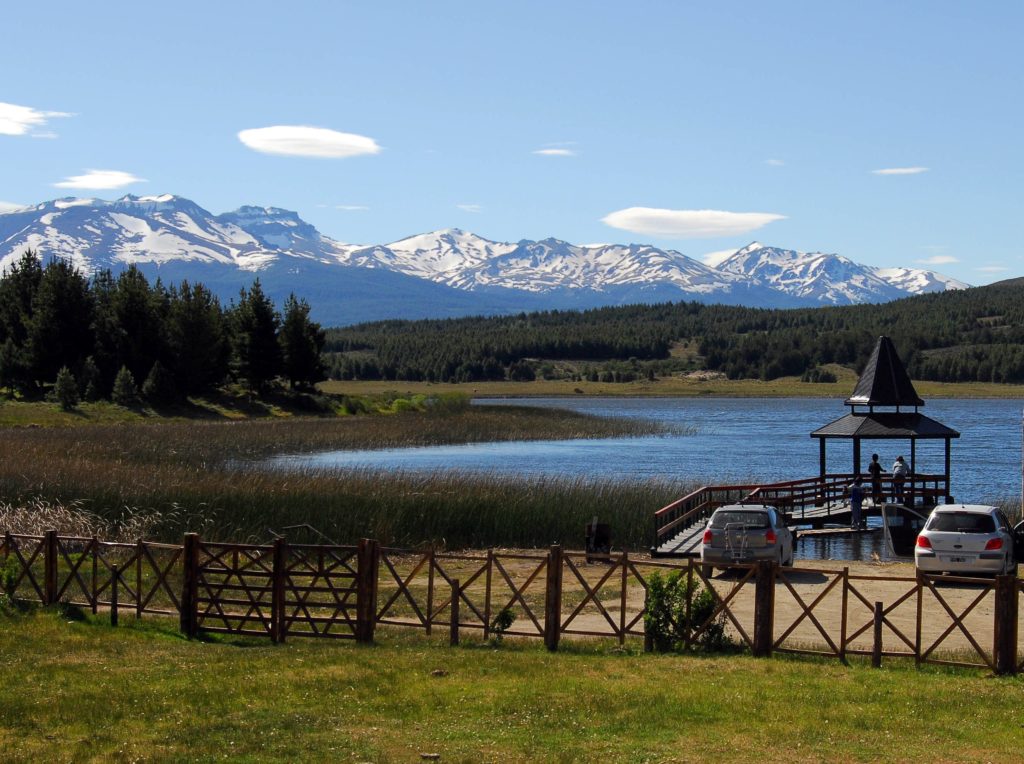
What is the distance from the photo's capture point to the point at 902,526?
38.8m

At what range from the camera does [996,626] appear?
1664cm

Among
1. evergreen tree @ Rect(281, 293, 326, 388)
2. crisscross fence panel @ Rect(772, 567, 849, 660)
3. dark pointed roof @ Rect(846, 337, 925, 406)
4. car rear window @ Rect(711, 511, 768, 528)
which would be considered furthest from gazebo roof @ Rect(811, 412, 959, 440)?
evergreen tree @ Rect(281, 293, 326, 388)

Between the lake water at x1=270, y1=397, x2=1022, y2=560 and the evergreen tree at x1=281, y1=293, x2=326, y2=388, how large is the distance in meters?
26.0

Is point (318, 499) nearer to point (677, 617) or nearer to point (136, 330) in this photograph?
point (677, 617)

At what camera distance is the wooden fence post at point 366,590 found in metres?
19.3

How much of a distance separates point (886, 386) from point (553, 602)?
87.8 feet

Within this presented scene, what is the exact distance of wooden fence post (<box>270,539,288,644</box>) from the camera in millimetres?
19328

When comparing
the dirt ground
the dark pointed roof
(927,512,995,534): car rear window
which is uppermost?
the dark pointed roof

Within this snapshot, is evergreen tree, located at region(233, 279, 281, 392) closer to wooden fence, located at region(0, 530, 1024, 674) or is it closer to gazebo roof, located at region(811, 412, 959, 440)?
gazebo roof, located at region(811, 412, 959, 440)

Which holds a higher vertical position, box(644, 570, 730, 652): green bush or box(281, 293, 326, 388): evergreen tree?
box(281, 293, 326, 388): evergreen tree

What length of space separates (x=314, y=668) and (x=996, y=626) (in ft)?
29.2

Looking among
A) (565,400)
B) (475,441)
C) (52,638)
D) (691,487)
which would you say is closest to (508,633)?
(52,638)

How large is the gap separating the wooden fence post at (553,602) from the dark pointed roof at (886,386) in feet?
85.2

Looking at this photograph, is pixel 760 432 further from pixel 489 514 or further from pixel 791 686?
pixel 791 686
